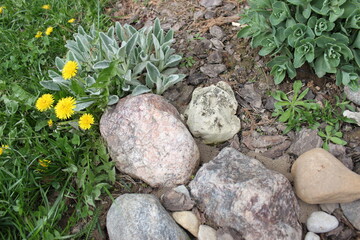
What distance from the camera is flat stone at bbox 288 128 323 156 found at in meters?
2.96

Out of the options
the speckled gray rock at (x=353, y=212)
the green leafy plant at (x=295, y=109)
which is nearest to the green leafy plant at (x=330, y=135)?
the green leafy plant at (x=295, y=109)

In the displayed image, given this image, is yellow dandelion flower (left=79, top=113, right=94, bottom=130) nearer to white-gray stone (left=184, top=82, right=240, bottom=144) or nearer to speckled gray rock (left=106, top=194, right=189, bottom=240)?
speckled gray rock (left=106, top=194, right=189, bottom=240)

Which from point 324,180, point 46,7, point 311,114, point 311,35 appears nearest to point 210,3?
point 311,35

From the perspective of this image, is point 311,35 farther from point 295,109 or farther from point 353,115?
point 353,115

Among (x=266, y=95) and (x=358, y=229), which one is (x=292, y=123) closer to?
(x=266, y=95)

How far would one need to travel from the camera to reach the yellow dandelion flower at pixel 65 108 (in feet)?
9.83

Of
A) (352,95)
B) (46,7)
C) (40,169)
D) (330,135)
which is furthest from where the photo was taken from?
(46,7)

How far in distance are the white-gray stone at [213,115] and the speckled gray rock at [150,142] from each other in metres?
0.17

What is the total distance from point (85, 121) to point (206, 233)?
1.31 metres

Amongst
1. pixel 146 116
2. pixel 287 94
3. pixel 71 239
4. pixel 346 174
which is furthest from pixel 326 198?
pixel 71 239

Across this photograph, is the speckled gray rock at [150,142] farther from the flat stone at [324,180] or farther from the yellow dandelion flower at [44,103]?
the flat stone at [324,180]

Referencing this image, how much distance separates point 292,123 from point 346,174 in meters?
0.66

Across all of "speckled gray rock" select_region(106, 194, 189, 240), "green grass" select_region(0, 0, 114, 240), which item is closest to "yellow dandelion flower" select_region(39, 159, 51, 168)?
"green grass" select_region(0, 0, 114, 240)

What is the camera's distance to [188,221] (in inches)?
104
